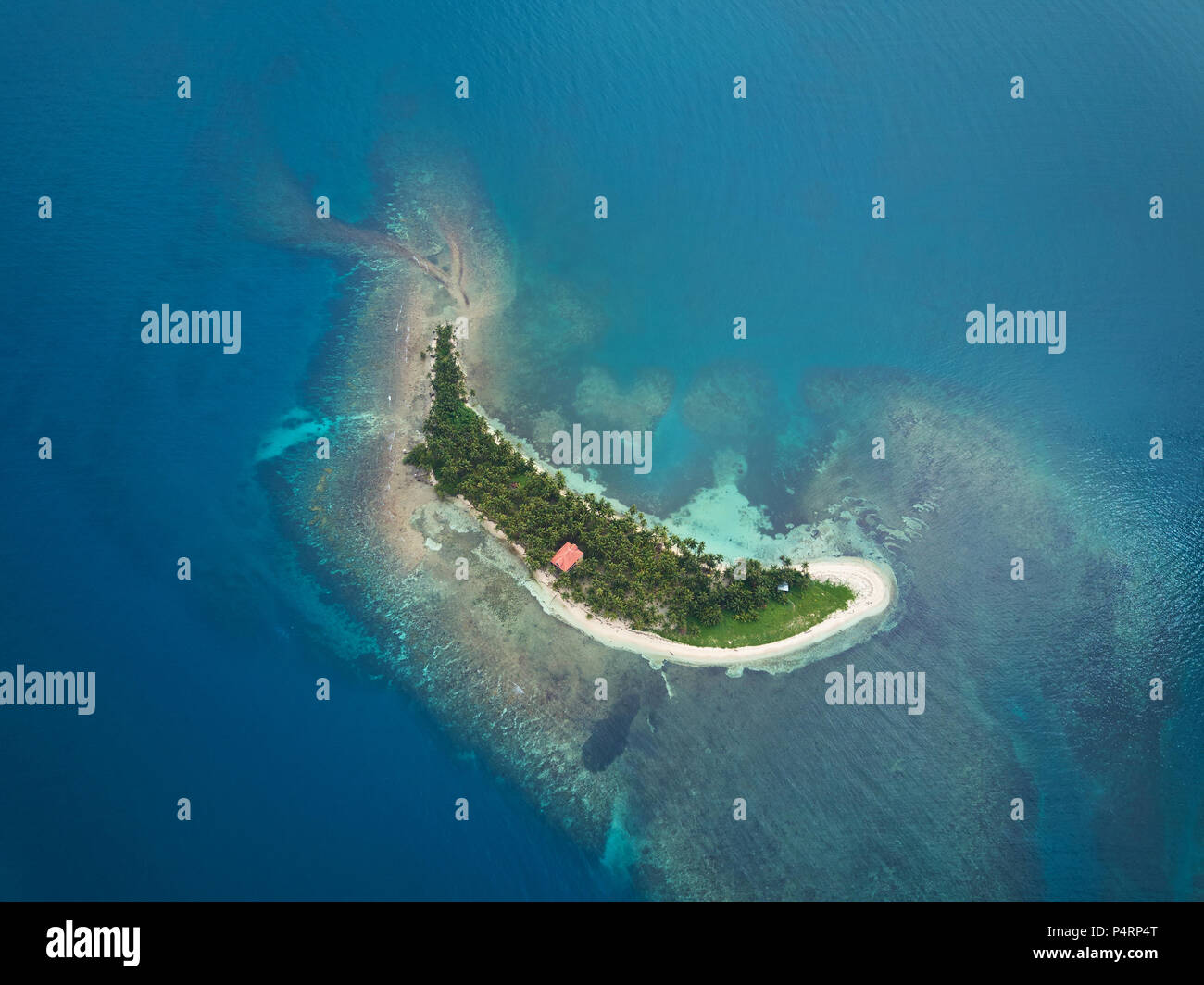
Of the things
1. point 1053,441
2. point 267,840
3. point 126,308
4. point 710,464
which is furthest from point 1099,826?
point 126,308

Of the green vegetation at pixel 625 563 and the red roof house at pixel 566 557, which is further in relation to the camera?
the red roof house at pixel 566 557

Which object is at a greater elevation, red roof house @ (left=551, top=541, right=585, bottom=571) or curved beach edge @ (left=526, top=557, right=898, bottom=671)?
red roof house @ (left=551, top=541, right=585, bottom=571)

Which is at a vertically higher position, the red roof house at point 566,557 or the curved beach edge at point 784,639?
the red roof house at point 566,557

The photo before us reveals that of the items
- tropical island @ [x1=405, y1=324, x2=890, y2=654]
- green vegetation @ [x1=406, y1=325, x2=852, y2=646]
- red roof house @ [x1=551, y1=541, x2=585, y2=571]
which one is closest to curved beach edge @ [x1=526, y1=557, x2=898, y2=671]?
tropical island @ [x1=405, y1=324, x2=890, y2=654]

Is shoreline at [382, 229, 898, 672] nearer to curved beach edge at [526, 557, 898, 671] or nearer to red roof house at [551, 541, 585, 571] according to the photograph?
curved beach edge at [526, 557, 898, 671]

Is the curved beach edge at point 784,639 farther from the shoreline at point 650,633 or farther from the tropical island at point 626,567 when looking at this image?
the tropical island at point 626,567

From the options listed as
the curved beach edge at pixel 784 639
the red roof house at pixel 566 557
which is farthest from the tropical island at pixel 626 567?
Result: the curved beach edge at pixel 784 639
